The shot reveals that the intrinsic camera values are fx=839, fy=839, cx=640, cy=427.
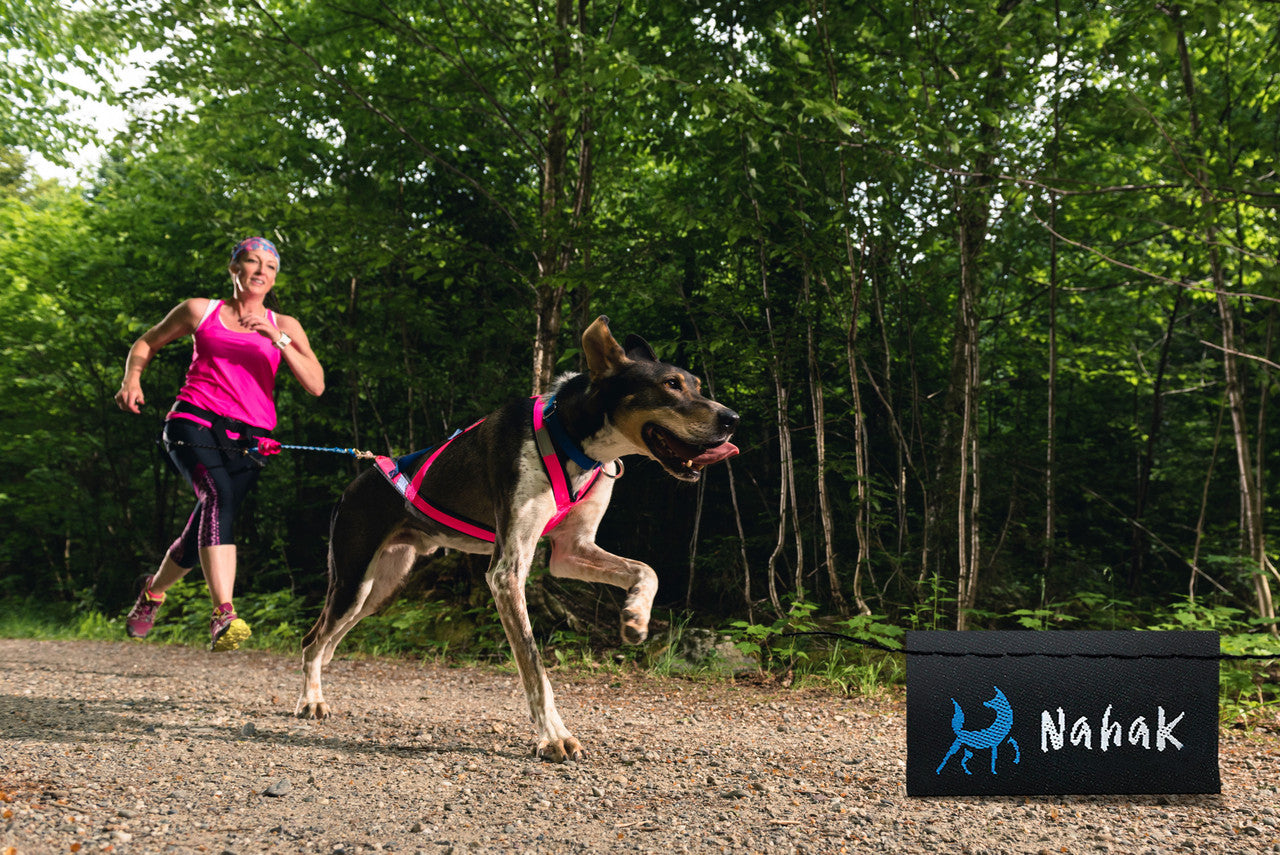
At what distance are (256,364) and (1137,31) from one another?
4.87 m

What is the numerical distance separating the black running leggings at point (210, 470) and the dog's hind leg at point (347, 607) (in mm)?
624

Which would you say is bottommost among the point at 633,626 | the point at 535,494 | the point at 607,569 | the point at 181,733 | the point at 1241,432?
the point at 181,733

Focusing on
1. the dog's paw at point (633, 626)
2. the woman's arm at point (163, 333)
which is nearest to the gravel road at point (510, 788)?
the dog's paw at point (633, 626)

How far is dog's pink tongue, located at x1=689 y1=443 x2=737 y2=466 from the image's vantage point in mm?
3061

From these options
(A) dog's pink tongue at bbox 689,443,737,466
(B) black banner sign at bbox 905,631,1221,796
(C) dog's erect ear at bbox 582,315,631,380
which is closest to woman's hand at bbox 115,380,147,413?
(C) dog's erect ear at bbox 582,315,631,380

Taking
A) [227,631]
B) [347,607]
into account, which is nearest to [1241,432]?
[347,607]

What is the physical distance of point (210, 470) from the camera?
4.09 meters

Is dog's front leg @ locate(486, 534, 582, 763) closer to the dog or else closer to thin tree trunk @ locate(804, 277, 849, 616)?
the dog

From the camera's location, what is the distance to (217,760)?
3.21m

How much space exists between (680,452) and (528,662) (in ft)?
3.39

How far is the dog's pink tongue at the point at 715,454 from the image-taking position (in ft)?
10.0

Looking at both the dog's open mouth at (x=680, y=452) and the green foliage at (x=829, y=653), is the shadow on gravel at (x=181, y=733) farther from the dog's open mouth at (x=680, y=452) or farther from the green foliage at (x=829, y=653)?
the green foliage at (x=829, y=653)

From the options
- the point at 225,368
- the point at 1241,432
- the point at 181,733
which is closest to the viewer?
the point at 181,733

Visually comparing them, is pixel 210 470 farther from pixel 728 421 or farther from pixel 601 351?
pixel 728 421
